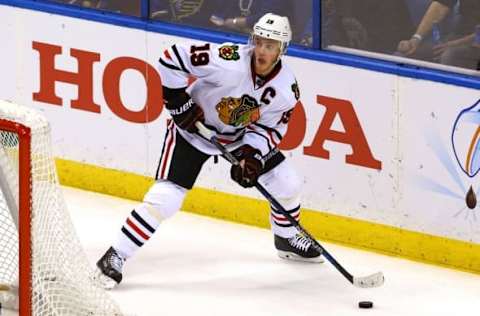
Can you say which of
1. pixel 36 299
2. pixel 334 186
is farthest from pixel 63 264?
pixel 334 186

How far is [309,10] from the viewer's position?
26.5 feet

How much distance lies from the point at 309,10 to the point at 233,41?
38 centimetres

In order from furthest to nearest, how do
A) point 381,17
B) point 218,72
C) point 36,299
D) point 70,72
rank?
point 70,72 < point 381,17 < point 218,72 < point 36,299

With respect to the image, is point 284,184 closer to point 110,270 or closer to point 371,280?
point 371,280

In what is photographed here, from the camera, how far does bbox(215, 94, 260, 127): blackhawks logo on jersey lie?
24.2 ft

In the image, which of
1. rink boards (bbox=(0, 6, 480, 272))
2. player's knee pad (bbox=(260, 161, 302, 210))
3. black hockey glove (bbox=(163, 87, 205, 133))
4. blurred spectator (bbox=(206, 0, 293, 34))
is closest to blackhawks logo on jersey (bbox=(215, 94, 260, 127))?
black hockey glove (bbox=(163, 87, 205, 133))

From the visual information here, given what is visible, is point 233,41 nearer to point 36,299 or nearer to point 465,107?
point 465,107

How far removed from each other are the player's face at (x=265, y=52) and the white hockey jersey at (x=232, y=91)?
0.07 metres

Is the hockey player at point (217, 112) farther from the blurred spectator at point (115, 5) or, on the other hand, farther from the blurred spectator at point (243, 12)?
the blurred spectator at point (115, 5)

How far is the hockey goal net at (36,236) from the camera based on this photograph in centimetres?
632

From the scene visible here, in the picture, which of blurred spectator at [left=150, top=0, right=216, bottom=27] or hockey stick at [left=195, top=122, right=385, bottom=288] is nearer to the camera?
hockey stick at [left=195, top=122, right=385, bottom=288]

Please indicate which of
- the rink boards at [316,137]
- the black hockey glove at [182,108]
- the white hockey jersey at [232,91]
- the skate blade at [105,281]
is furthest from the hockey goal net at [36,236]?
the rink boards at [316,137]

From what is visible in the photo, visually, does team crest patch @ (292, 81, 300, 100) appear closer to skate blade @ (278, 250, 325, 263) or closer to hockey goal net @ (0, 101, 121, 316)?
skate blade @ (278, 250, 325, 263)

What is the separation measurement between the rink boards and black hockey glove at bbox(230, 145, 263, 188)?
660 millimetres
